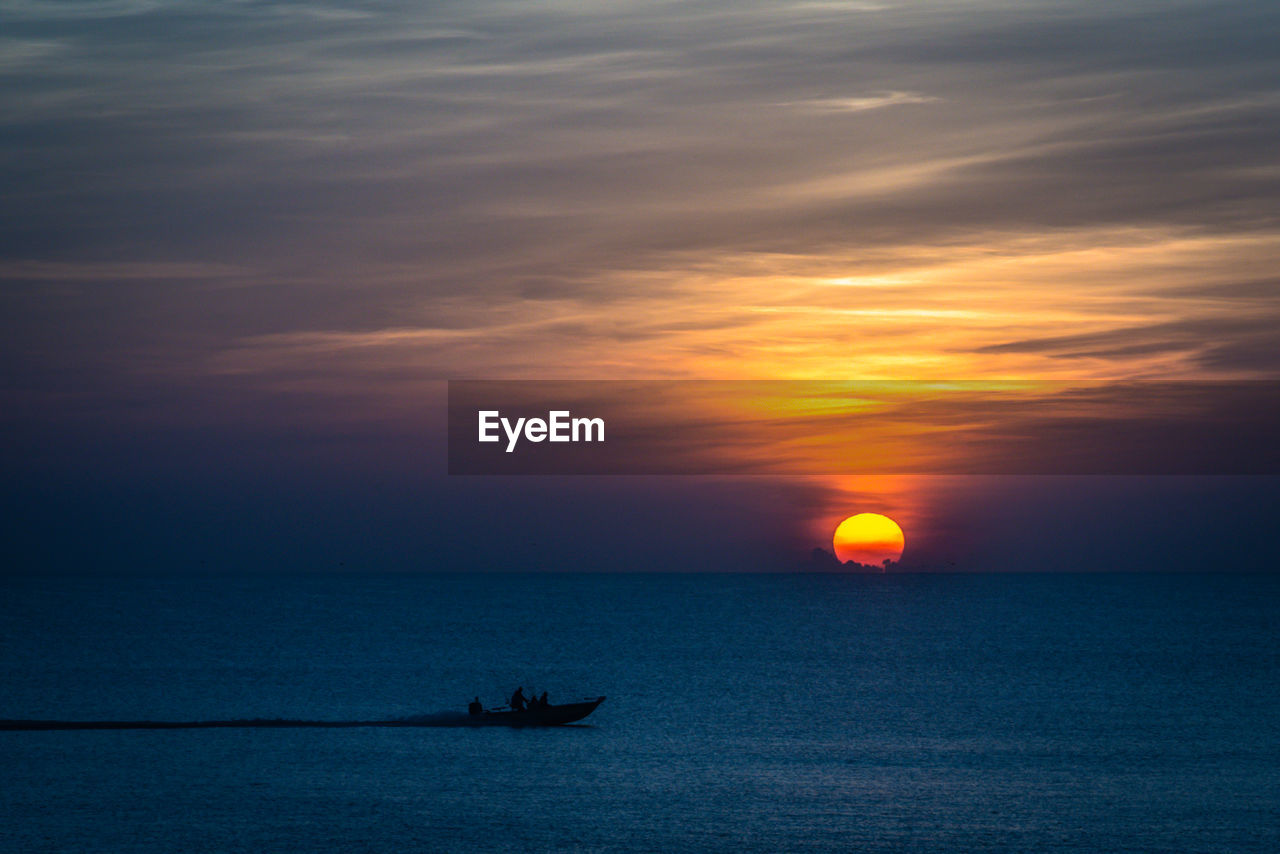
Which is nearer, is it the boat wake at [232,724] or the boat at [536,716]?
the boat at [536,716]

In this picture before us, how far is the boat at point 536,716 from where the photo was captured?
8288 centimetres

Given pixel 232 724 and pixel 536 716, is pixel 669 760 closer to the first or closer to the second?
pixel 536 716

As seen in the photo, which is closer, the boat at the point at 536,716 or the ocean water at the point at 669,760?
the ocean water at the point at 669,760

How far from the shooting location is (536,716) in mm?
83000

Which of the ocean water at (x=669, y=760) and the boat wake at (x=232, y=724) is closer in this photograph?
the ocean water at (x=669, y=760)

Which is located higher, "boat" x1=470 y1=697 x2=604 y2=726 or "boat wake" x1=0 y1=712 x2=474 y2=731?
"boat" x1=470 y1=697 x2=604 y2=726

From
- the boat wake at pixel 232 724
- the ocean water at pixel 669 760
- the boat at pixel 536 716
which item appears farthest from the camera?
the boat wake at pixel 232 724

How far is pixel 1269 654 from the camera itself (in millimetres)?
158500

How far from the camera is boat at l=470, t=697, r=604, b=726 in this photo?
82.9 m

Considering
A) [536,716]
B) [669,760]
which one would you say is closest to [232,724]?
[536,716]

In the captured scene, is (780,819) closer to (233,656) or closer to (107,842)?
(107,842)

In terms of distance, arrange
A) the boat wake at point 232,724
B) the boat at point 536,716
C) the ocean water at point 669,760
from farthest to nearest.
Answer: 1. the boat wake at point 232,724
2. the boat at point 536,716
3. the ocean water at point 669,760

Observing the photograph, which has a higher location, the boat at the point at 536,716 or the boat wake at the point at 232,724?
the boat at the point at 536,716

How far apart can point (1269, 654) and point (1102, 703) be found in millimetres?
67424
